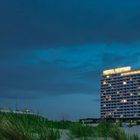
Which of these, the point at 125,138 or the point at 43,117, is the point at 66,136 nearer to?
the point at 125,138

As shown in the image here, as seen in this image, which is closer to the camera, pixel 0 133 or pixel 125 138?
pixel 0 133

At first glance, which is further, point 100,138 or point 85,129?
point 85,129

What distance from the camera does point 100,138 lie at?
45.2 ft

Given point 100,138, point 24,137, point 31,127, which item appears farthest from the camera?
point 100,138

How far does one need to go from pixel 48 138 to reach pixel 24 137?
815mm

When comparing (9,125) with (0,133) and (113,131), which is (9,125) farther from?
(113,131)

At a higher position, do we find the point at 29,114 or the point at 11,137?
the point at 29,114

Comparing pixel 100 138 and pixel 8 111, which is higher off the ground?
pixel 8 111

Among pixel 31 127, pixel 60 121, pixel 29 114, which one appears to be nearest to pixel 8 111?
pixel 29 114

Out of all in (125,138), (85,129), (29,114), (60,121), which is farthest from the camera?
(60,121)

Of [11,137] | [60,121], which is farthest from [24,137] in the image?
[60,121]

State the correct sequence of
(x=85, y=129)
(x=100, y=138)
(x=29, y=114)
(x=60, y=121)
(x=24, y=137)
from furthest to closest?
(x=60, y=121) < (x=29, y=114) < (x=85, y=129) < (x=100, y=138) < (x=24, y=137)

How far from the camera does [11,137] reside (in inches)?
417

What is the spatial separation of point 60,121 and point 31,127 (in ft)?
30.7
